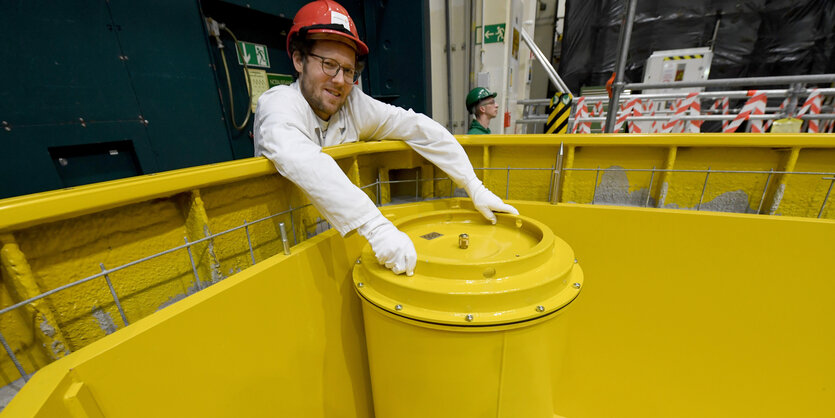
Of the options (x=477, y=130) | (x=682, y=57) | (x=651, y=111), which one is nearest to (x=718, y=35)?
(x=682, y=57)

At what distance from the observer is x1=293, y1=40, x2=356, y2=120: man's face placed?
133 centimetres

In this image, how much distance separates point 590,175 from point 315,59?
1608 millimetres

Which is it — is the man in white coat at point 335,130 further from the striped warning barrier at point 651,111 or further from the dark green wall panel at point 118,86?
the striped warning barrier at point 651,111

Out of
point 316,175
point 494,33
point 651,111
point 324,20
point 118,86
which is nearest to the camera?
point 316,175

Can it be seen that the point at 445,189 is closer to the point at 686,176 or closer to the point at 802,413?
the point at 686,176

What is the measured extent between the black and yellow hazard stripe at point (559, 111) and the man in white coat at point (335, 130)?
308 centimetres

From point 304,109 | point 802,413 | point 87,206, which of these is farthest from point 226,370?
point 802,413

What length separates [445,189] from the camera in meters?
2.04

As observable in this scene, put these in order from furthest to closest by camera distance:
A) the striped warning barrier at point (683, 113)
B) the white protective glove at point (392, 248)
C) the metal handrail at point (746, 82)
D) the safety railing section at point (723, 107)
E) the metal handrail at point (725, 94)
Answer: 1. the striped warning barrier at point (683, 113)
2. the metal handrail at point (725, 94)
3. the safety railing section at point (723, 107)
4. the metal handrail at point (746, 82)
5. the white protective glove at point (392, 248)

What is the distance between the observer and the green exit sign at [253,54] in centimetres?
251

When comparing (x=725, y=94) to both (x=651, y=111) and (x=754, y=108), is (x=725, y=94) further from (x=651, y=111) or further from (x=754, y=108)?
(x=651, y=111)

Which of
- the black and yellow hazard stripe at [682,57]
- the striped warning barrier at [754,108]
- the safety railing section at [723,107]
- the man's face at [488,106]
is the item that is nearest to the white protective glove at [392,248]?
the man's face at [488,106]

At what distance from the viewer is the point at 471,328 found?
948mm

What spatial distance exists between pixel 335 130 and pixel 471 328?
3.74ft
